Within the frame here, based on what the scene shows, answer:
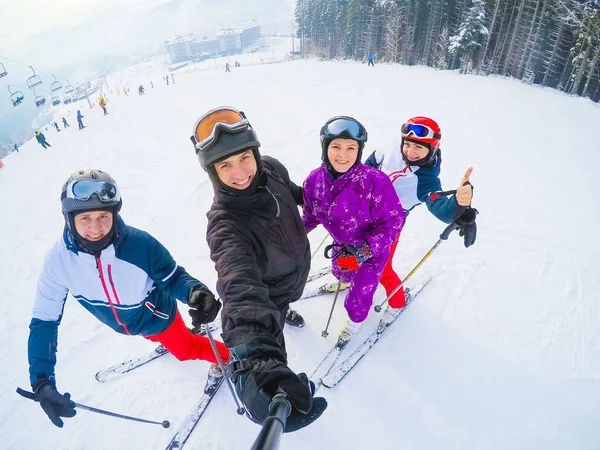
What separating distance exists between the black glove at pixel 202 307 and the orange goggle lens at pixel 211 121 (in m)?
1.20

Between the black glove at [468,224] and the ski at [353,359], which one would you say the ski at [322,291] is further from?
the black glove at [468,224]

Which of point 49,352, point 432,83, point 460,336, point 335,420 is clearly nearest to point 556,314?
point 460,336

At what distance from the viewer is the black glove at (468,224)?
2775 mm

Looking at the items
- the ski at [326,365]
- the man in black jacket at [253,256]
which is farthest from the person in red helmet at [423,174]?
the ski at [326,365]

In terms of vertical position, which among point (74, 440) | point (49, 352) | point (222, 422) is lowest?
point (74, 440)

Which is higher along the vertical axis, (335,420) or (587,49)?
(587,49)

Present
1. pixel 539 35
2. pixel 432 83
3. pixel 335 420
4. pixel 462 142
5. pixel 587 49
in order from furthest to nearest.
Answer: pixel 539 35 < pixel 587 49 < pixel 432 83 < pixel 462 142 < pixel 335 420

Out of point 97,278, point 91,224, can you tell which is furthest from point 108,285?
point 91,224

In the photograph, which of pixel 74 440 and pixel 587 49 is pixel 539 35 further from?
pixel 74 440

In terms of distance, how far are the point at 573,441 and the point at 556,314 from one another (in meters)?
1.61

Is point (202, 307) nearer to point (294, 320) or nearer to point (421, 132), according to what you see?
point (294, 320)

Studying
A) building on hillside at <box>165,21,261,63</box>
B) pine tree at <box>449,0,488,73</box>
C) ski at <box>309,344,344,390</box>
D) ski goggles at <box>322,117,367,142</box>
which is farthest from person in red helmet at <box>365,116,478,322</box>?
building on hillside at <box>165,21,261,63</box>

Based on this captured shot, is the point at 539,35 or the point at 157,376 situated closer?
the point at 157,376

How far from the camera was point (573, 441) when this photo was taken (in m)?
2.65
